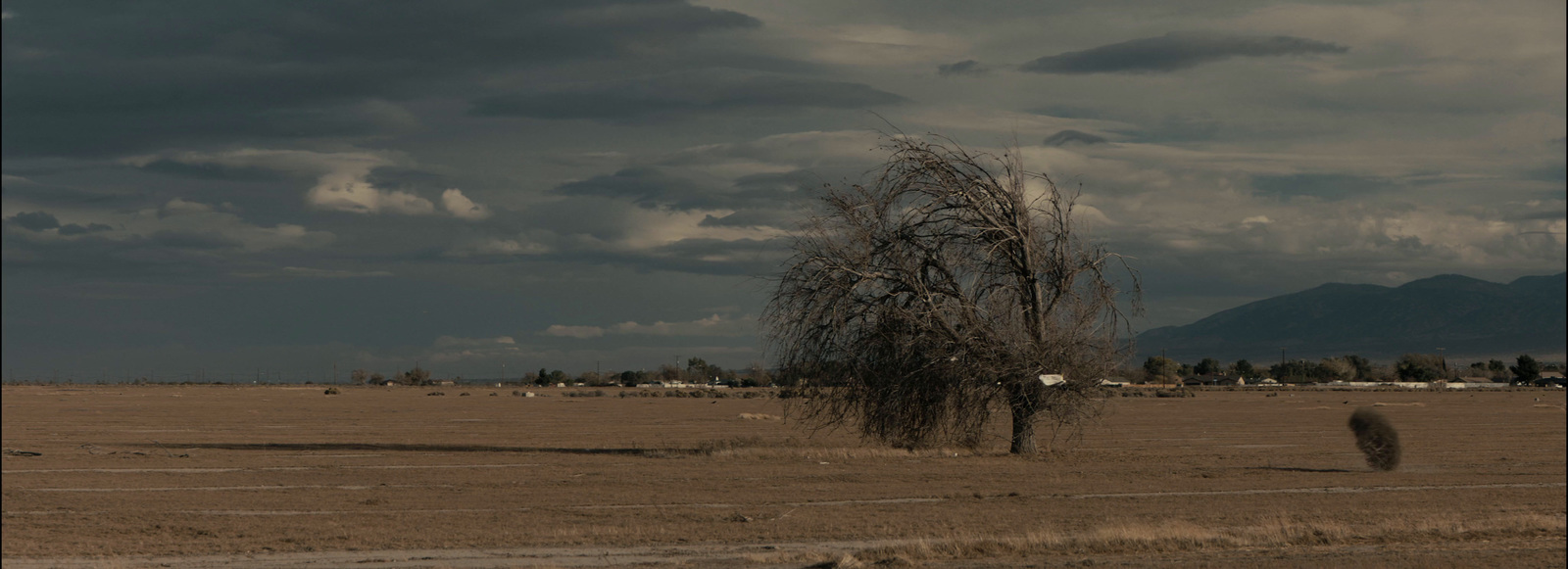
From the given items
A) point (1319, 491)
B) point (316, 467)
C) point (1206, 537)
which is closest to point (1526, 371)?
point (1319, 491)

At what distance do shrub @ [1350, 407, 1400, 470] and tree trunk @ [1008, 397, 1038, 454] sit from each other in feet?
27.6

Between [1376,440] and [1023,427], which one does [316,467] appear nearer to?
[1023,427]

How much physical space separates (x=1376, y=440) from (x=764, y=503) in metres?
17.9

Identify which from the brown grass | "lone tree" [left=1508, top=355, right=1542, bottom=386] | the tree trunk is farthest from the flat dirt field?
"lone tree" [left=1508, top=355, right=1542, bottom=386]

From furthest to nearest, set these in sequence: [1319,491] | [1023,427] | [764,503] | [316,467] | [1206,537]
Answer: [1023,427]
[316,467]
[1319,491]
[764,503]
[1206,537]

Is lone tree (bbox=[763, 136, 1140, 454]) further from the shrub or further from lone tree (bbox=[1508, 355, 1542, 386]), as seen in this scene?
lone tree (bbox=[1508, 355, 1542, 386])

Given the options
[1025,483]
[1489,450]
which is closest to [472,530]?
[1025,483]

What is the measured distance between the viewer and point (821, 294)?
34438mm

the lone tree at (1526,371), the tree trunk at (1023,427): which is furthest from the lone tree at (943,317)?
the lone tree at (1526,371)

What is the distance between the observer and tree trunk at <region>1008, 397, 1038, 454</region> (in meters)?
35.4

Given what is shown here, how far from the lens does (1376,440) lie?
110 ft

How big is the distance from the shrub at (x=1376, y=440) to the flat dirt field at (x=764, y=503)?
73 centimetres

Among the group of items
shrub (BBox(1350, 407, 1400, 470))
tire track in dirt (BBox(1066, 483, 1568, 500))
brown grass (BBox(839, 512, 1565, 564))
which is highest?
shrub (BBox(1350, 407, 1400, 470))

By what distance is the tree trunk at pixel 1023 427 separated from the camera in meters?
35.4
